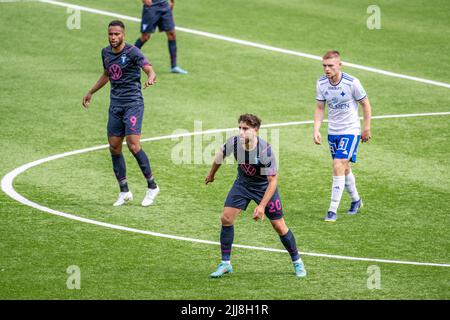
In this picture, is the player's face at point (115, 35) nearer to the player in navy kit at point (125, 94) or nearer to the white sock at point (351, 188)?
the player in navy kit at point (125, 94)

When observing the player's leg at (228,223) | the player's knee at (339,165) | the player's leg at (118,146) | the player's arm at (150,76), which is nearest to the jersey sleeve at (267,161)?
the player's leg at (228,223)

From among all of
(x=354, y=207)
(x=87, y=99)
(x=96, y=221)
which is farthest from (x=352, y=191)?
(x=87, y=99)

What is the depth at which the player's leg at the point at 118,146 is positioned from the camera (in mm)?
16031

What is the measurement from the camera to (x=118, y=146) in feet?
52.9

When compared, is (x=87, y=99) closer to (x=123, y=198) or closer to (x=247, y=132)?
(x=123, y=198)

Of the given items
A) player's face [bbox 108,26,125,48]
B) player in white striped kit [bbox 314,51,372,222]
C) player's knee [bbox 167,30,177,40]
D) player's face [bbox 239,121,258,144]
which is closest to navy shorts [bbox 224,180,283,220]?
player's face [bbox 239,121,258,144]

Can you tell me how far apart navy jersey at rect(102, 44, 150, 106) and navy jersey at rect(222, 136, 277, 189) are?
353 centimetres

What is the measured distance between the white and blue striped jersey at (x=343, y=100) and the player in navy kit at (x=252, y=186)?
3.07 metres

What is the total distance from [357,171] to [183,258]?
5.39 m

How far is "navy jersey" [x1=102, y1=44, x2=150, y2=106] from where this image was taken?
15875mm

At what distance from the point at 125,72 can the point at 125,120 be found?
743 millimetres

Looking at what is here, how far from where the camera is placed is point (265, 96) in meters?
23.0
